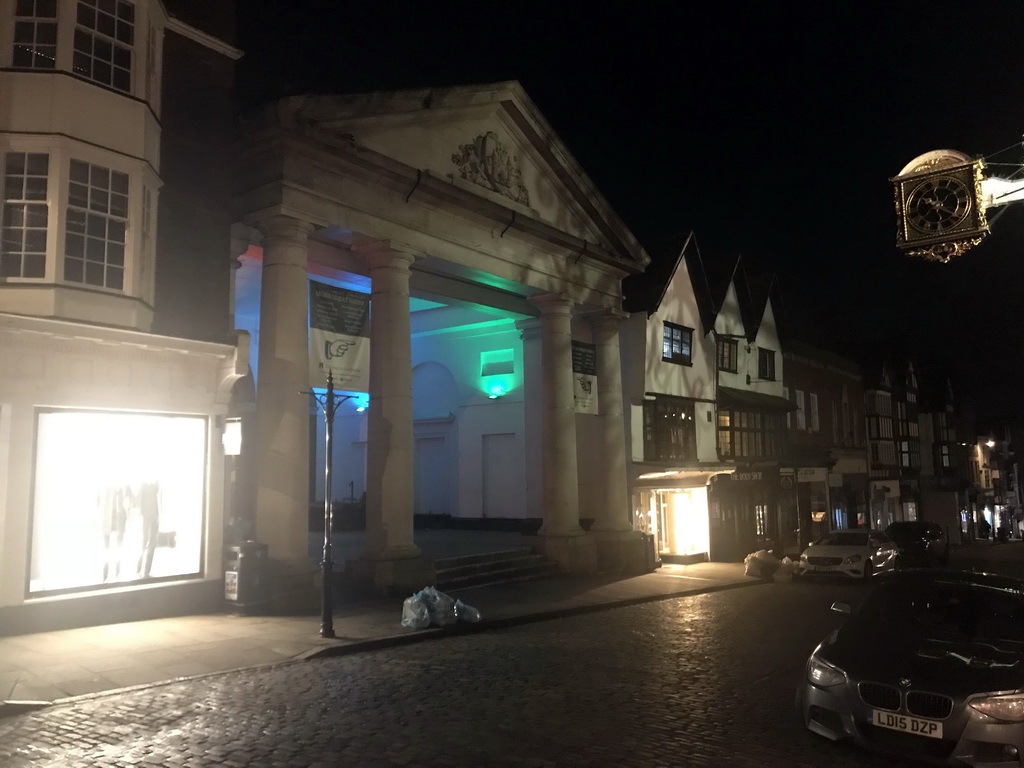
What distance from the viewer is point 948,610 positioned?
7457mm

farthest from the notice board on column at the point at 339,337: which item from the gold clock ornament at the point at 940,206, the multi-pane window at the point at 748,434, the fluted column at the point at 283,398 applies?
the multi-pane window at the point at 748,434

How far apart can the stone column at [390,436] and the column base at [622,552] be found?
6848mm

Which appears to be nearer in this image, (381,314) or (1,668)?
(1,668)

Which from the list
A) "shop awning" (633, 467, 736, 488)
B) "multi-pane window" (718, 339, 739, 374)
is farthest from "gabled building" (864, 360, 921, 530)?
"shop awning" (633, 467, 736, 488)

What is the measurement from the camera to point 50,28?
12.7 metres

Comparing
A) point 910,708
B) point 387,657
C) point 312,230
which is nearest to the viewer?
point 910,708

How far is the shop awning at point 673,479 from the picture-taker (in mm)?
24859

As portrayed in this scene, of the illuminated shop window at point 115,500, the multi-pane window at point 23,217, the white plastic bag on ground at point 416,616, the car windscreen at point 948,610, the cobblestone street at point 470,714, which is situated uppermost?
the multi-pane window at point 23,217

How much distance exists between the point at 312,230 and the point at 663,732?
11345 mm

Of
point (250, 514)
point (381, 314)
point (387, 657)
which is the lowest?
point (387, 657)

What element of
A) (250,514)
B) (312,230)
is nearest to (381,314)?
(312,230)

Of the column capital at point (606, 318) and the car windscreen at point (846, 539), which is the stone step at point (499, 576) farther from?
the car windscreen at point (846, 539)

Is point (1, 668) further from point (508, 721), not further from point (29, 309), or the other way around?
point (508, 721)

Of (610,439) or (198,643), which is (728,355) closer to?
(610,439)
